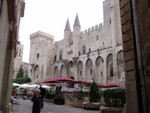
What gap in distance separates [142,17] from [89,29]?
4053cm

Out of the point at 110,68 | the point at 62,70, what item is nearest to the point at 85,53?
the point at 110,68

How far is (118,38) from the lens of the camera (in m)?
34.6

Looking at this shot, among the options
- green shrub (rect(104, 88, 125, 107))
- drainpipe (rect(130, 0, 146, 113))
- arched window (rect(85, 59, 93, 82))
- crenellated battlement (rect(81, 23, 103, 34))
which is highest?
crenellated battlement (rect(81, 23, 103, 34))

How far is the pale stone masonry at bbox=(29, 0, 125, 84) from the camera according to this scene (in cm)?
3375

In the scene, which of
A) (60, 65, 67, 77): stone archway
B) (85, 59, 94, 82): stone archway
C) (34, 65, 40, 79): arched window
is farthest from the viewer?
(34, 65, 40, 79): arched window

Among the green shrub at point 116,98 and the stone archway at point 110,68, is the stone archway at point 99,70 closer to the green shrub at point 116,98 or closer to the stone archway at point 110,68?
the stone archway at point 110,68

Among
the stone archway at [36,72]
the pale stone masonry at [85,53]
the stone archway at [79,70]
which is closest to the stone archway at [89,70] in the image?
the pale stone masonry at [85,53]

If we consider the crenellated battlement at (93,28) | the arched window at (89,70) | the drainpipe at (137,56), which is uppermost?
the crenellated battlement at (93,28)

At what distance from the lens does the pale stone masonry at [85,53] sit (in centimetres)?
3375

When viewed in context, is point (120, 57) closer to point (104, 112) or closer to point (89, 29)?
point (89, 29)

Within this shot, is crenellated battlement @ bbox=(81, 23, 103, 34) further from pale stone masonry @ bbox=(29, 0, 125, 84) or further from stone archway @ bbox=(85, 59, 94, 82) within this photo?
stone archway @ bbox=(85, 59, 94, 82)

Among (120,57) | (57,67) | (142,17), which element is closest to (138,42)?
(142,17)

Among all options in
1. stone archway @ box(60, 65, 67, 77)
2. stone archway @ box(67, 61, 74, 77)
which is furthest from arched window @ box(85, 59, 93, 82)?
stone archway @ box(60, 65, 67, 77)

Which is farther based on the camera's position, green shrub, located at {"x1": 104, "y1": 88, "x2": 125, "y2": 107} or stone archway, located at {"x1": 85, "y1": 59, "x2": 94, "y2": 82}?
stone archway, located at {"x1": 85, "y1": 59, "x2": 94, "y2": 82}
